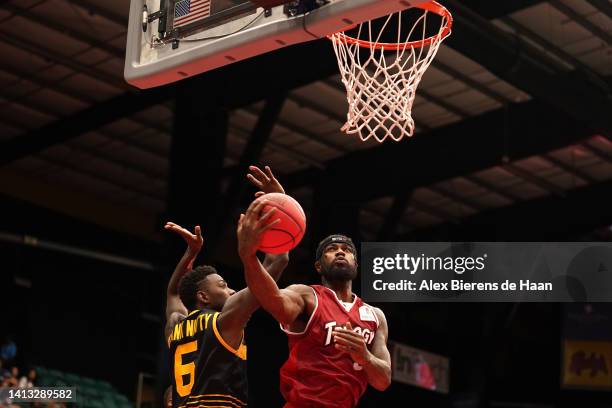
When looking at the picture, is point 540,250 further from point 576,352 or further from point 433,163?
point 576,352

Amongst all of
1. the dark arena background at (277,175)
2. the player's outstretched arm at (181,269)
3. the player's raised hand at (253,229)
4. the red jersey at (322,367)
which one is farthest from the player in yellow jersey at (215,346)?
the dark arena background at (277,175)

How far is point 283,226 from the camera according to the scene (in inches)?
247

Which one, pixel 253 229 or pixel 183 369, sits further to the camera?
pixel 183 369

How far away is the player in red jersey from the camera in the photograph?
639cm

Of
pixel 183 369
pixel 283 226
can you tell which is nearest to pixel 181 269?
pixel 183 369

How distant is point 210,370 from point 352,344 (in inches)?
A: 44.8

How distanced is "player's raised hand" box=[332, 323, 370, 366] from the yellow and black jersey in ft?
3.08

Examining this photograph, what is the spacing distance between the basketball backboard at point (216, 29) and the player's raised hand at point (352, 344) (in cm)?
187

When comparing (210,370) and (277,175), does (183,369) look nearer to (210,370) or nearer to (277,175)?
(210,370)

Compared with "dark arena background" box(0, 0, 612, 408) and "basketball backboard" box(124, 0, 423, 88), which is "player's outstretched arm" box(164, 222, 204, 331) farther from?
"dark arena background" box(0, 0, 612, 408)

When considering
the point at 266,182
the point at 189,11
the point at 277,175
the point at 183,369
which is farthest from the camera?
the point at 277,175

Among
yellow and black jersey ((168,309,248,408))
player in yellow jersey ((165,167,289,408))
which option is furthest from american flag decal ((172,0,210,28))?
yellow and black jersey ((168,309,248,408))

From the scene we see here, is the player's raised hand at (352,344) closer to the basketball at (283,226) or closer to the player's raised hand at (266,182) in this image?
the basketball at (283,226)

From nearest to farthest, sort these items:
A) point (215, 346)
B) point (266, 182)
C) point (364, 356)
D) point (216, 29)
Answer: point (364, 356)
point (266, 182)
point (215, 346)
point (216, 29)
